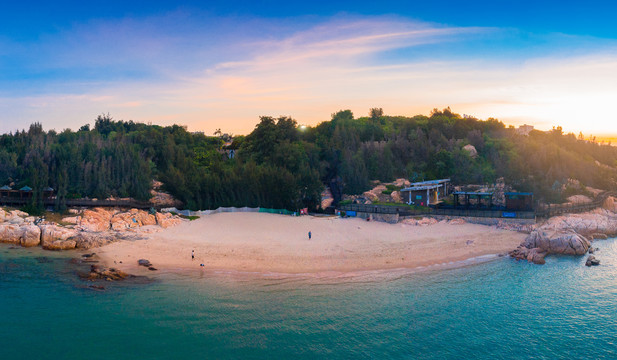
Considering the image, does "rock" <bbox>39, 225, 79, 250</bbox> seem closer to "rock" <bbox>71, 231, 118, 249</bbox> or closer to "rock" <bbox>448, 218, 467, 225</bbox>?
"rock" <bbox>71, 231, 118, 249</bbox>

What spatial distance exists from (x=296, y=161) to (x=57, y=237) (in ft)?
107

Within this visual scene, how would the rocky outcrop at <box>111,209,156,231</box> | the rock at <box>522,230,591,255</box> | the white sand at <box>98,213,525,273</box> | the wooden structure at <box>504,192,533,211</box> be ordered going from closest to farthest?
1. the white sand at <box>98,213,525,273</box>
2. the rock at <box>522,230,591,255</box>
3. the rocky outcrop at <box>111,209,156,231</box>
4. the wooden structure at <box>504,192,533,211</box>

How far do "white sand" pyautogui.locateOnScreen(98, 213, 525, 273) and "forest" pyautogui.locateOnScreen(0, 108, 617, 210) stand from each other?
308 inches

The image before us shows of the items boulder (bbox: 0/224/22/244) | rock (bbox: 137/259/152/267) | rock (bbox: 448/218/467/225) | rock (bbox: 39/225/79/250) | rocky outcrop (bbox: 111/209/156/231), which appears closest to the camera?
rock (bbox: 137/259/152/267)

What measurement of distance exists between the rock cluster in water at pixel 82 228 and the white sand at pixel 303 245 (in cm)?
208

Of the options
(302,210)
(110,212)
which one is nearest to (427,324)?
(302,210)

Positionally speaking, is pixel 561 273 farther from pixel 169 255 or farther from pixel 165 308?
pixel 169 255

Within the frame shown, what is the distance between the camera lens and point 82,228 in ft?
127

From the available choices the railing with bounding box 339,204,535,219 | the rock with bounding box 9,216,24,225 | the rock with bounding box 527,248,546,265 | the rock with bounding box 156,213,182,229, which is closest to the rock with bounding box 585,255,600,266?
the rock with bounding box 527,248,546,265

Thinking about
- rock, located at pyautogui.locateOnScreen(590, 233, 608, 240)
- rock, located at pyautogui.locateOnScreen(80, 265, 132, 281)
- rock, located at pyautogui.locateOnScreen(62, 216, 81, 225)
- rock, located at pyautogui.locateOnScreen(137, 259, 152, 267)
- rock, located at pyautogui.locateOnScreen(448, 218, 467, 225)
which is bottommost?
rock, located at pyautogui.locateOnScreen(80, 265, 132, 281)

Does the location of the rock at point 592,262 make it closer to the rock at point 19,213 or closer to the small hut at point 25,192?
the rock at point 19,213

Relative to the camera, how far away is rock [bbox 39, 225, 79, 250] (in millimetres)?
34469

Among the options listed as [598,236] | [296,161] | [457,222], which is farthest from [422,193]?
[598,236]

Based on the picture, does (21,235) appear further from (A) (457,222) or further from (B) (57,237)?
(A) (457,222)
